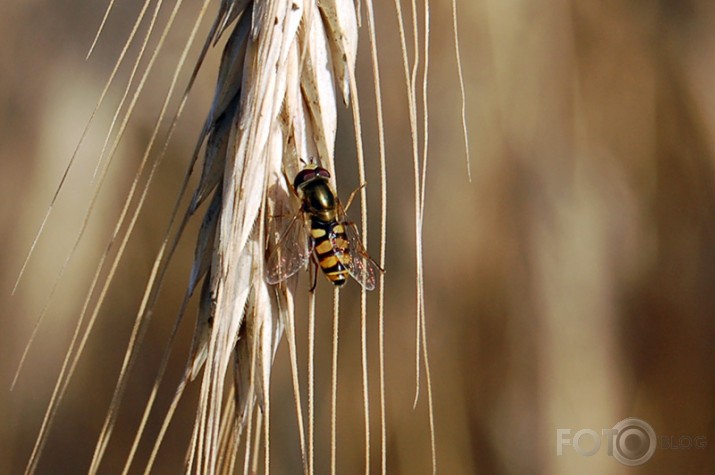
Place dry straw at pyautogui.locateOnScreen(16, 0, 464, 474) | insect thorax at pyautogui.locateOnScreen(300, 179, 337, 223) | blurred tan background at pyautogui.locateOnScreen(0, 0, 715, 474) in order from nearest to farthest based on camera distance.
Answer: dry straw at pyautogui.locateOnScreen(16, 0, 464, 474) → insect thorax at pyautogui.locateOnScreen(300, 179, 337, 223) → blurred tan background at pyautogui.locateOnScreen(0, 0, 715, 474)

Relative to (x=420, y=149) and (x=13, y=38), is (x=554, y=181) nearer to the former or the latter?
(x=420, y=149)

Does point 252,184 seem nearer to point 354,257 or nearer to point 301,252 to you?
point 301,252

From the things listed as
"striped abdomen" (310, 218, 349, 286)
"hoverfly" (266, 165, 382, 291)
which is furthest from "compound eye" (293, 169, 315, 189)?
"striped abdomen" (310, 218, 349, 286)

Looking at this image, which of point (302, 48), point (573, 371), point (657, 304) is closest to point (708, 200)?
point (657, 304)

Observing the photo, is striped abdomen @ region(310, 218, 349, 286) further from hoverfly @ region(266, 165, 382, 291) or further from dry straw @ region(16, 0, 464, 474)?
dry straw @ region(16, 0, 464, 474)

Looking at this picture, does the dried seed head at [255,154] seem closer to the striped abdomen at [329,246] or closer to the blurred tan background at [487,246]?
the striped abdomen at [329,246]

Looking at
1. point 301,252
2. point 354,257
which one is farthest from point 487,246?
Result: point 301,252

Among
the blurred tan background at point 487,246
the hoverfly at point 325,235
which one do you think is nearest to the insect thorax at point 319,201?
the hoverfly at point 325,235
